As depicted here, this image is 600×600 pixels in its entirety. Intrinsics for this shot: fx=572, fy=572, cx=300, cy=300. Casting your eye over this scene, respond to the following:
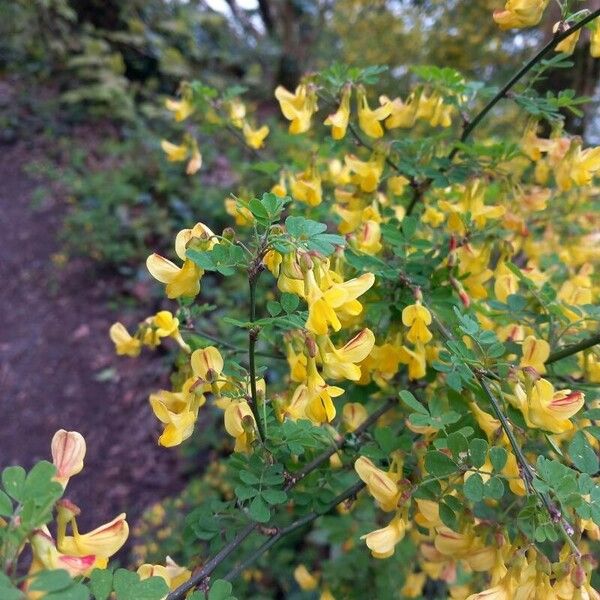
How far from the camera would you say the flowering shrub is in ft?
2.45

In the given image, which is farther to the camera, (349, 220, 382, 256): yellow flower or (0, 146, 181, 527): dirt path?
(0, 146, 181, 527): dirt path

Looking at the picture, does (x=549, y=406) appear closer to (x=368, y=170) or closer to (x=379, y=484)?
(x=379, y=484)

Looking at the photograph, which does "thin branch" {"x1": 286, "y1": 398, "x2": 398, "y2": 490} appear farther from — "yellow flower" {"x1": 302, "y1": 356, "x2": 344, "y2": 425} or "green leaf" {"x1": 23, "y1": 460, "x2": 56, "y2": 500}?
"green leaf" {"x1": 23, "y1": 460, "x2": 56, "y2": 500}

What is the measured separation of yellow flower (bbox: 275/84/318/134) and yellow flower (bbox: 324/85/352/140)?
0.08m

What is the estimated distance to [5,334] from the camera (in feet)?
12.1

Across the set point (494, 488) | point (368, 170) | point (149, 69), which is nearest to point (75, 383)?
point (368, 170)

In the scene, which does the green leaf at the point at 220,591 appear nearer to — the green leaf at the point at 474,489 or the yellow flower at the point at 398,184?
the green leaf at the point at 474,489

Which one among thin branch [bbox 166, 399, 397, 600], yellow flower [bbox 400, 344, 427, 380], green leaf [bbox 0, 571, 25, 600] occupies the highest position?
green leaf [bbox 0, 571, 25, 600]

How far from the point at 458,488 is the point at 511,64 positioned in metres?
5.23

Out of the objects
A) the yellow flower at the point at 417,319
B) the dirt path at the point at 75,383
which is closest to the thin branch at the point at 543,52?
the yellow flower at the point at 417,319

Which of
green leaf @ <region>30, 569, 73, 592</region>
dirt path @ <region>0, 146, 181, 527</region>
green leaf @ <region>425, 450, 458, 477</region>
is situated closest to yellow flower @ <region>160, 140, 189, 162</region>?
green leaf @ <region>425, 450, 458, 477</region>

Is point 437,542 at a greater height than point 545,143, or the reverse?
point 545,143

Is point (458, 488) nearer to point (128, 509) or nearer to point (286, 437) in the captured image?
point (286, 437)

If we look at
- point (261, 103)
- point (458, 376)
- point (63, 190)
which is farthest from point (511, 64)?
point (458, 376)
